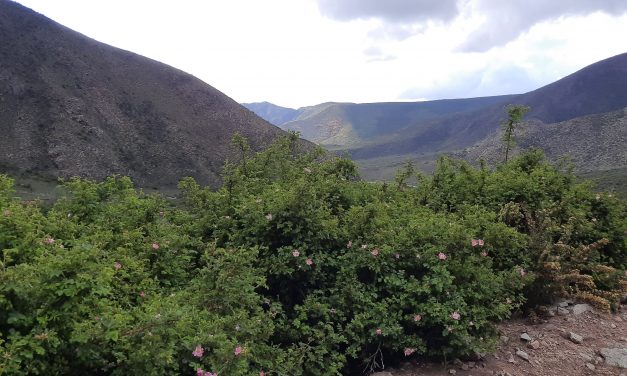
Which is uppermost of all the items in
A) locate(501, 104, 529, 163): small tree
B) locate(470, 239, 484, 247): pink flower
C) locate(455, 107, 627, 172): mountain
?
locate(501, 104, 529, 163): small tree

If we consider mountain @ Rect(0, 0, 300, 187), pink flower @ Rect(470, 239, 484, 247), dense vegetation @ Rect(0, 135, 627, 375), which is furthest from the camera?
mountain @ Rect(0, 0, 300, 187)

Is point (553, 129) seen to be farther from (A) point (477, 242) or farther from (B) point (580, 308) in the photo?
(A) point (477, 242)

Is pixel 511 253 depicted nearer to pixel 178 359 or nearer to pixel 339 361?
pixel 339 361

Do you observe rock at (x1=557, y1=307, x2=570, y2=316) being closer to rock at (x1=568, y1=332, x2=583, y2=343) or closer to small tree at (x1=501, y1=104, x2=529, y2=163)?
rock at (x1=568, y1=332, x2=583, y2=343)

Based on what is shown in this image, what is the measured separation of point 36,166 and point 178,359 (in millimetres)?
50465

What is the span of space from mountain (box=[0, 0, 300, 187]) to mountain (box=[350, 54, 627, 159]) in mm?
100551

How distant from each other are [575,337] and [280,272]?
3.10 m

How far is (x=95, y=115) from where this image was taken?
55719 mm

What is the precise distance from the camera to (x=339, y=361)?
4156 mm

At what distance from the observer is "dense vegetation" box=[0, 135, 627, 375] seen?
9.64 feet

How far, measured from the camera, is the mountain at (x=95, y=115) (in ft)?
158

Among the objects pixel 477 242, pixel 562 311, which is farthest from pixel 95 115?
pixel 562 311

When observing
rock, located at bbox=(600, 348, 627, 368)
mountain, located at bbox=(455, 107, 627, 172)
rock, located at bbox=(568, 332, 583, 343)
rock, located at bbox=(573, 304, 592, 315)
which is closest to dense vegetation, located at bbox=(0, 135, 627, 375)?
rock, located at bbox=(573, 304, 592, 315)

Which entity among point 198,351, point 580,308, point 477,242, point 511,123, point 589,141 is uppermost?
point 511,123
